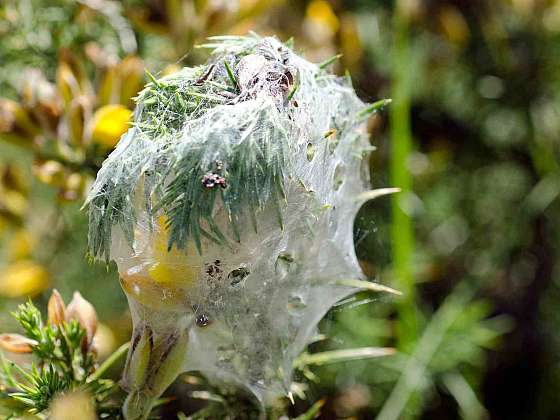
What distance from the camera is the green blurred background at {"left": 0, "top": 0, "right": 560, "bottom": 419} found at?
3.43 ft

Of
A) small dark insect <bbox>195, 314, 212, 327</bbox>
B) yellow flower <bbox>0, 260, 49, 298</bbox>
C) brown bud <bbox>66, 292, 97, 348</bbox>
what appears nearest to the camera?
small dark insect <bbox>195, 314, 212, 327</bbox>

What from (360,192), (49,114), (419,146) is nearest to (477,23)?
(419,146)

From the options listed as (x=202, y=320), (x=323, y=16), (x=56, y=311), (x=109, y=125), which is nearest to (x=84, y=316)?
(x=56, y=311)

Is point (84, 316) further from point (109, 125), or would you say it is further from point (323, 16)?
point (323, 16)

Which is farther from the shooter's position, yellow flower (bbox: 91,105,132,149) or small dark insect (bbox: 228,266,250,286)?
yellow flower (bbox: 91,105,132,149)

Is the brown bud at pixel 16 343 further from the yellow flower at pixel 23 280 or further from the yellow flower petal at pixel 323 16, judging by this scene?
the yellow flower petal at pixel 323 16

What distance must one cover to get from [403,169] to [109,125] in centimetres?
45

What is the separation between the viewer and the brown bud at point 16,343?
30.2 inches

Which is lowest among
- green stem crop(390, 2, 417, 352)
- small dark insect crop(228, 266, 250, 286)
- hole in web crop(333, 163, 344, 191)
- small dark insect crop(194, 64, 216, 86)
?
green stem crop(390, 2, 417, 352)

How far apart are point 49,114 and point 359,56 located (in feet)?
2.08

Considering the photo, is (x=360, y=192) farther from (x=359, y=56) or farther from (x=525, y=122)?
(x=525, y=122)

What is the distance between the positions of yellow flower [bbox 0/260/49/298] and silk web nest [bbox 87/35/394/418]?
0.61 meters

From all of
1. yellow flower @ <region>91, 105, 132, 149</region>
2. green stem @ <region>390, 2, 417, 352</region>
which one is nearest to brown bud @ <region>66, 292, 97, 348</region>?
yellow flower @ <region>91, 105, 132, 149</region>

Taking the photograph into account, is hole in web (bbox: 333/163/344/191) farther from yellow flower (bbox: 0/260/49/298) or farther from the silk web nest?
yellow flower (bbox: 0/260/49/298)
